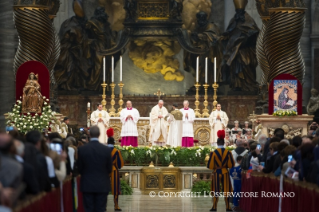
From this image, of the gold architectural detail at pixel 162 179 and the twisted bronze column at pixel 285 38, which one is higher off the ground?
the twisted bronze column at pixel 285 38

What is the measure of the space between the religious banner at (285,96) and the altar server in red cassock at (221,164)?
5201 mm

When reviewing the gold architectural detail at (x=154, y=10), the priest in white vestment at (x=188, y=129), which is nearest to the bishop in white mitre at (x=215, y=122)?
the priest in white vestment at (x=188, y=129)

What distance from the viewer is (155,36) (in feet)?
113

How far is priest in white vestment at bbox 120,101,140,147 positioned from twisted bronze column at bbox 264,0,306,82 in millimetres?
5707

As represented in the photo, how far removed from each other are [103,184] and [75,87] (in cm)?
2135

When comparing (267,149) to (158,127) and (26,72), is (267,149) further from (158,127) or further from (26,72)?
(158,127)

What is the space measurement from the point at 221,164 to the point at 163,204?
2.39 m

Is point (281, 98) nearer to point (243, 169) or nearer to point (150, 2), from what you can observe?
point (243, 169)

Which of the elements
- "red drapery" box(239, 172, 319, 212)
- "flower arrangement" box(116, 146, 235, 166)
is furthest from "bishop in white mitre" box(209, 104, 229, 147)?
"red drapery" box(239, 172, 319, 212)

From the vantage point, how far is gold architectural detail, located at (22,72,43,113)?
A: 67.2 feet

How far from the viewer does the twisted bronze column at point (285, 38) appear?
21.5 metres

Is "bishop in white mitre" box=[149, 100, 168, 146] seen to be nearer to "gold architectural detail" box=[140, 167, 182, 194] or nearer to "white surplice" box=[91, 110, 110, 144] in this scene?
"white surplice" box=[91, 110, 110, 144]

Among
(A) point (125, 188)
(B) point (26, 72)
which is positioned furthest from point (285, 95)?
(B) point (26, 72)

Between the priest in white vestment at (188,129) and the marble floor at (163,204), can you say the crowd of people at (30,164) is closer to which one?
the marble floor at (163,204)
